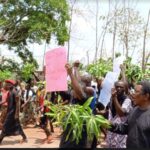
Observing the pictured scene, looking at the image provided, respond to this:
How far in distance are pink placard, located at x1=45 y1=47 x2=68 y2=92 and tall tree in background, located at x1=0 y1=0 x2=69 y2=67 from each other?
20.6 m

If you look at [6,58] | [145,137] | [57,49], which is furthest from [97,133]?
[6,58]

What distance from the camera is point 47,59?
4.45 meters

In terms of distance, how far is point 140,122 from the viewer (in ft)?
11.5

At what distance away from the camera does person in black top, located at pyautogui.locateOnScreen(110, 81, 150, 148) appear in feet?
11.4

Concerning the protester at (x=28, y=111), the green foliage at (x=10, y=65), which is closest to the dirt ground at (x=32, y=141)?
the protester at (x=28, y=111)

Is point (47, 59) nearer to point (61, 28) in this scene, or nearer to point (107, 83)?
point (107, 83)

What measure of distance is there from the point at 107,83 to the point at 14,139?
17.0 feet

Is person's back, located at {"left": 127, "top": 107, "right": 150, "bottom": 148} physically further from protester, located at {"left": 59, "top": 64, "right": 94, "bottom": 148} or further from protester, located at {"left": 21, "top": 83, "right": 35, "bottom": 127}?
protester, located at {"left": 21, "top": 83, "right": 35, "bottom": 127}

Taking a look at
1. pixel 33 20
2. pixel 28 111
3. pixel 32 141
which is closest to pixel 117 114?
pixel 32 141

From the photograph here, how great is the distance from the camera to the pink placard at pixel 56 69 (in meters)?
4.23

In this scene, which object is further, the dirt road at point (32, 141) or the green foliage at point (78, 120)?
the dirt road at point (32, 141)

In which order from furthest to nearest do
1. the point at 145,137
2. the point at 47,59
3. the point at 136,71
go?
the point at 136,71 → the point at 47,59 → the point at 145,137

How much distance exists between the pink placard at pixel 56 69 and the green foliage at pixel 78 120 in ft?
1.75

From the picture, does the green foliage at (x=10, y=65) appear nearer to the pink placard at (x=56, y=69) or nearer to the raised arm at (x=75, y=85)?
the pink placard at (x=56, y=69)
